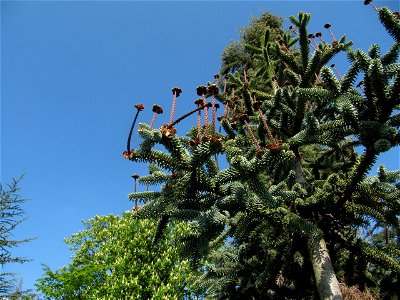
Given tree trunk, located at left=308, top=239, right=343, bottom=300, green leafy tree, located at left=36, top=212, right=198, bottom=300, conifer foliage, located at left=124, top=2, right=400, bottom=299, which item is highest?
green leafy tree, located at left=36, top=212, right=198, bottom=300

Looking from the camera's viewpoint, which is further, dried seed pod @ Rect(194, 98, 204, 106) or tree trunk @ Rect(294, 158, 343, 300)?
tree trunk @ Rect(294, 158, 343, 300)

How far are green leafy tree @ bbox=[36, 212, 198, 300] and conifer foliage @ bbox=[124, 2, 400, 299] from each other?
937cm

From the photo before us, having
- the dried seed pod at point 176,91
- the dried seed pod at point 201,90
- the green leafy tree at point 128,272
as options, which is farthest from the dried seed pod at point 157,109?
the green leafy tree at point 128,272

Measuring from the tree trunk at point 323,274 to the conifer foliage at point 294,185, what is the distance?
0.01 m

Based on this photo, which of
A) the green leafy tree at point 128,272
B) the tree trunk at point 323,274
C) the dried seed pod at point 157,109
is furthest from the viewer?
the green leafy tree at point 128,272

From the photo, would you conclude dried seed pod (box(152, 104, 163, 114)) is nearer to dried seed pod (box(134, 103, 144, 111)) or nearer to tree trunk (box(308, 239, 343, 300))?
dried seed pod (box(134, 103, 144, 111))

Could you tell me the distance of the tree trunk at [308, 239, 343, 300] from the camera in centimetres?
422

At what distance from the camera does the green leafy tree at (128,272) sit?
15070 mm

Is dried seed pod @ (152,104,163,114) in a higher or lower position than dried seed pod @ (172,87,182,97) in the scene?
lower

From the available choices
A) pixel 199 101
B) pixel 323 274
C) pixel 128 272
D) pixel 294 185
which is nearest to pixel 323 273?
pixel 323 274

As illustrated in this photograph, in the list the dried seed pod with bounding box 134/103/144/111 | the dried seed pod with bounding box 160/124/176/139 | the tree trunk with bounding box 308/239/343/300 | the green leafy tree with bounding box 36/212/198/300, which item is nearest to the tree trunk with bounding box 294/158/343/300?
the tree trunk with bounding box 308/239/343/300

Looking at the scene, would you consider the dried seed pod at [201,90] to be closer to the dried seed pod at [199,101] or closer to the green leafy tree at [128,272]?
the dried seed pod at [199,101]

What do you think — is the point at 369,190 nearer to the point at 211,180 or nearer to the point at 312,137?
the point at 312,137

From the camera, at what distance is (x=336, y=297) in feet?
13.5
